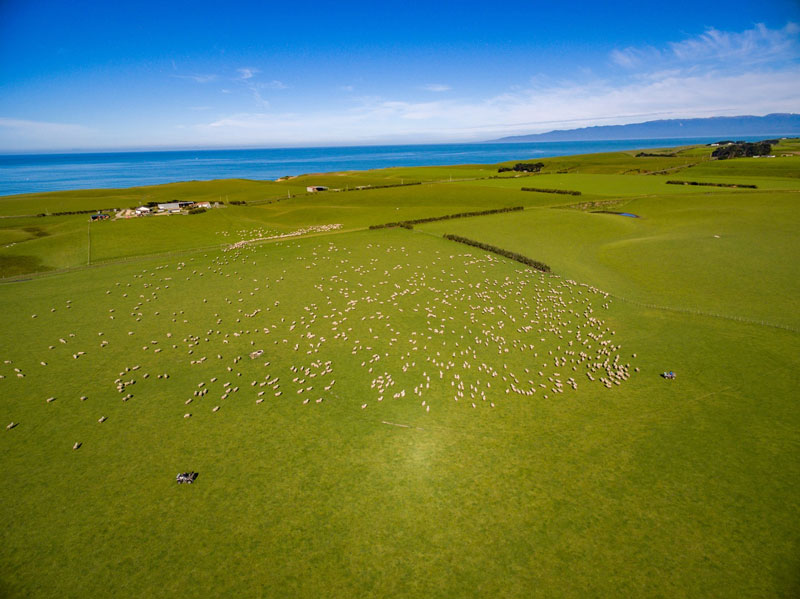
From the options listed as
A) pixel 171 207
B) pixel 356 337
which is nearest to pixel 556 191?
pixel 356 337

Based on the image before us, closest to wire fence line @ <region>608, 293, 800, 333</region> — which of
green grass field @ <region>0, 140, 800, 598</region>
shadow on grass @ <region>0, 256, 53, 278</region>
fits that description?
green grass field @ <region>0, 140, 800, 598</region>

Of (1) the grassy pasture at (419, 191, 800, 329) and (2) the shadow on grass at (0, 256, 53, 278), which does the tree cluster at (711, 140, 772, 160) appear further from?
(2) the shadow on grass at (0, 256, 53, 278)

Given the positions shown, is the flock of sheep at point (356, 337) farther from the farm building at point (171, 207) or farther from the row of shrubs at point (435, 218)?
the farm building at point (171, 207)

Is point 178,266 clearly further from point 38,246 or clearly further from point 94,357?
point 38,246

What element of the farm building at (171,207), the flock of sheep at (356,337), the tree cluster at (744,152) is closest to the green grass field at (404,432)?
the flock of sheep at (356,337)

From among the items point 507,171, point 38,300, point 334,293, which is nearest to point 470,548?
point 334,293

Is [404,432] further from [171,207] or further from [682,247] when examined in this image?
[171,207]
